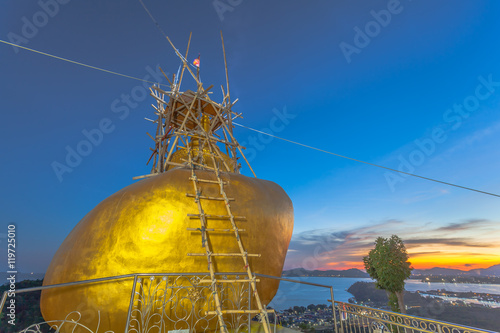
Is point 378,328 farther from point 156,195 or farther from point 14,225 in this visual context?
point 14,225

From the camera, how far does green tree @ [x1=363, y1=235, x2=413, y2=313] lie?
706 inches

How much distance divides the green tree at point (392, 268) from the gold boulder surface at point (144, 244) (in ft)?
55.5

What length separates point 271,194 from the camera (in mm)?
6762

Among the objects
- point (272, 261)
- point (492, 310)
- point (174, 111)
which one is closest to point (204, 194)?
point (272, 261)

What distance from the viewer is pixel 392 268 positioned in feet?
59.6

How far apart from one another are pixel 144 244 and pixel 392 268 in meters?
20.2

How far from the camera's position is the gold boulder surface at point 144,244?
432 centimetres

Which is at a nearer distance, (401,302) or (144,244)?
(144,244)

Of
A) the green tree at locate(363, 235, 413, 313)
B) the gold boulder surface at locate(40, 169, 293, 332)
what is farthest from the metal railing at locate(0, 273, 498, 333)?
the green tree at locate(363, 235, 413, 313)

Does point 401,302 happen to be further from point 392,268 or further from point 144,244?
Answer: point 144,244

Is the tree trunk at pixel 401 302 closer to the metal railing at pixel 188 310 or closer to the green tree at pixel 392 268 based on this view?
the green tree at pixel 392 268

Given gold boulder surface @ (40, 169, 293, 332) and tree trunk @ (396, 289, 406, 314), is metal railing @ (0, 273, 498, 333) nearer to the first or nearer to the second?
gold boulder surface @ (40, 169, 293, 332)

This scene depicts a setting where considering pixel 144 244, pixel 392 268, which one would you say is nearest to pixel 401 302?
pixel 392 268

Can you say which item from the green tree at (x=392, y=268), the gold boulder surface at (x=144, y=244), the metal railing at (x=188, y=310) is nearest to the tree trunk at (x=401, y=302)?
the green tree at (x=392, y=268)
